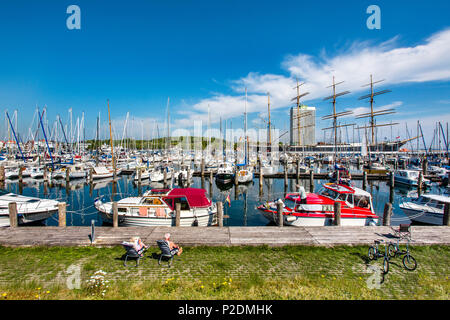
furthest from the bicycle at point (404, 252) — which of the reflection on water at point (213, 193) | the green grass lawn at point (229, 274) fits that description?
the reflection on water at point (213, 193)

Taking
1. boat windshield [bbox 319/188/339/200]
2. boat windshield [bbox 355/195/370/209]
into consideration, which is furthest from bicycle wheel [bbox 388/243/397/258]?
boat windshield [bbox 319/188/339/200]

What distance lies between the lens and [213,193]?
3581cm

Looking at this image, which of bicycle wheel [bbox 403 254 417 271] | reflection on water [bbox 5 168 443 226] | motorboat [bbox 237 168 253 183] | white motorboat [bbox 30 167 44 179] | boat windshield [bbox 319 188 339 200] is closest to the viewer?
bicycle wheel [bbox 403 254 417 271]

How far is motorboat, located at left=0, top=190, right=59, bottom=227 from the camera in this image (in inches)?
674

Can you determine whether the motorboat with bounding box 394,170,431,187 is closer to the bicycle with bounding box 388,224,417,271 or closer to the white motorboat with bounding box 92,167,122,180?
the bicycle with bounding box 388,224,417,271

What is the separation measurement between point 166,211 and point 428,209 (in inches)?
809

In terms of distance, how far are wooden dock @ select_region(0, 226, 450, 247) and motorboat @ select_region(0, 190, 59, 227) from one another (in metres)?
5.87

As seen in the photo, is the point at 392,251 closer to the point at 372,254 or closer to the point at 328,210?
the point at 372,254

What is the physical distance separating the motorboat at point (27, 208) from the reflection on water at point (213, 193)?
2349mm

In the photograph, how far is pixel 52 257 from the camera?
9469mm

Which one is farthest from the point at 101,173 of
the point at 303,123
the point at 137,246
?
the point at 303,123
